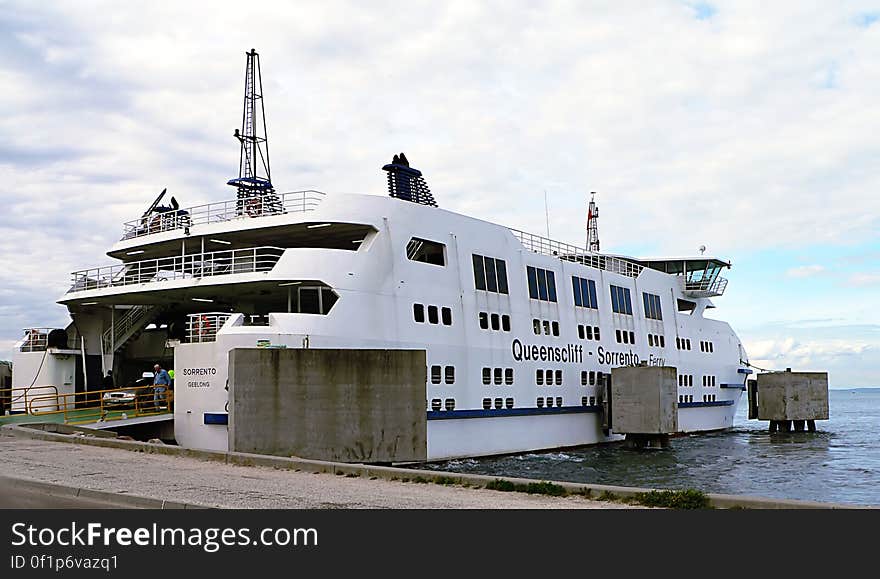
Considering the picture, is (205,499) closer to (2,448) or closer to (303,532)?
(303,532)

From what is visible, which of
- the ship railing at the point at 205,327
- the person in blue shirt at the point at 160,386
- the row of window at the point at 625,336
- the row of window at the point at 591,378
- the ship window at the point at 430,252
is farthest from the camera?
the row of window at the point at 625,336

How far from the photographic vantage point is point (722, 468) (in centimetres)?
2684

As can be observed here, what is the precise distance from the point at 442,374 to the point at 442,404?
817 mm

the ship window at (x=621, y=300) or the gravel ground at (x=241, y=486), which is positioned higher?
the ship window at (x=621, y=300)

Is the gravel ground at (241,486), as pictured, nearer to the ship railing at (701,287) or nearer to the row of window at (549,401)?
the row of window at (549,401)

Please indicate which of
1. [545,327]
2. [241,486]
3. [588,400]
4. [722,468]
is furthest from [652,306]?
[241,486]

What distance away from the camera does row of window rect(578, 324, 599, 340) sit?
1236 inches

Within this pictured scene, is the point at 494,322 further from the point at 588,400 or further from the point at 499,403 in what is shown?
the point at 588,400

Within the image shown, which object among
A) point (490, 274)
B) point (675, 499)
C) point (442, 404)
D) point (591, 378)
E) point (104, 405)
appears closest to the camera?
point (675, 499)

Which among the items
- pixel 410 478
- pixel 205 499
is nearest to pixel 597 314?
pixel 410 478

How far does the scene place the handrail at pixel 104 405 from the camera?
22.0 m

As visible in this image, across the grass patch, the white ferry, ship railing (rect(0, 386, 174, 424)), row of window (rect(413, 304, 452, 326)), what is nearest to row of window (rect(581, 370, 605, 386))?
the white ferry

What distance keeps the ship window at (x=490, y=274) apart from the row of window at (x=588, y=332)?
18.0 feet

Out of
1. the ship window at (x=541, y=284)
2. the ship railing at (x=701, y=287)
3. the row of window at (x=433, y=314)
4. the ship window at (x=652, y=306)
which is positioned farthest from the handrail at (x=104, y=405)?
the ship railing at (x=701, y=287)
